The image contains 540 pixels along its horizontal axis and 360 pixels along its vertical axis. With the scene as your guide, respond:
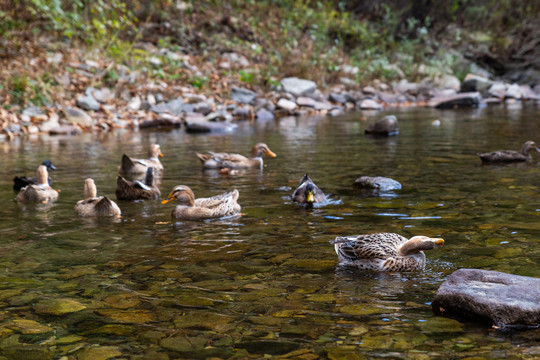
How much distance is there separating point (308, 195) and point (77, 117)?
1593cm

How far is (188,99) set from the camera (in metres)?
26.1

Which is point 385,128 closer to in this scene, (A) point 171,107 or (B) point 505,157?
(B) point 505,157

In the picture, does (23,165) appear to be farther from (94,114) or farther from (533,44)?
(533,44)

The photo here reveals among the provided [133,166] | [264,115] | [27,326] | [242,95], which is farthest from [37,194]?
[242,95]

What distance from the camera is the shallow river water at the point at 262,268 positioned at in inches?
163

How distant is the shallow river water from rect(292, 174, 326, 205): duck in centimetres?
18

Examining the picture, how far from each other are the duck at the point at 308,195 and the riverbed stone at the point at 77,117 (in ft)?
49.8

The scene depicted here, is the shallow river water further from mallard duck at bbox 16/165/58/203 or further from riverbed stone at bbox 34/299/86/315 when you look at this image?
mallard duck at bbox 16/165/58/203

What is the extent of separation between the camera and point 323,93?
103ft

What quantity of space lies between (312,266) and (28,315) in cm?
253

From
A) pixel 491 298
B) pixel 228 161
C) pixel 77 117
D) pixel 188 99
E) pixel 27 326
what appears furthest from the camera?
pixel 188 99

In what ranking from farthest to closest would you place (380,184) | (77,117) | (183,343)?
(77,117), (380,184), (183,343)

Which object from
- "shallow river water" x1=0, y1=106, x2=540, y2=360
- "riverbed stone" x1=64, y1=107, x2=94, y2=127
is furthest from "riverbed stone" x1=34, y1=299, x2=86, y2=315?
"riverbed stone" x1=64, y1=107, x2=94, y2=127

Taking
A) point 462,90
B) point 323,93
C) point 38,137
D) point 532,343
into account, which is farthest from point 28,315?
point 462,90
